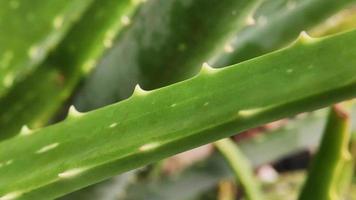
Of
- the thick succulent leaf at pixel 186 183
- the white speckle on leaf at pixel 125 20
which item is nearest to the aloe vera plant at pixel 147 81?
the white speckle on leaf at pixel 125 20

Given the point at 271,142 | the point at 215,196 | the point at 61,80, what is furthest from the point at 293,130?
the point at 61,80

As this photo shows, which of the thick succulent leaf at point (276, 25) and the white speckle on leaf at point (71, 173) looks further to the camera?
the thick succulent leaf at point (276, 25)

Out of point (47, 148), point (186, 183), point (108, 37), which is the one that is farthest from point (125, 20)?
point (186, 183)

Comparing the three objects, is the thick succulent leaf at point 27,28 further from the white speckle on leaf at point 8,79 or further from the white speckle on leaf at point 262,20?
the white speckle on leaf at point 262,20

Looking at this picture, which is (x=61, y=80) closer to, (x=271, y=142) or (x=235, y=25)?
(x=235, y=25)

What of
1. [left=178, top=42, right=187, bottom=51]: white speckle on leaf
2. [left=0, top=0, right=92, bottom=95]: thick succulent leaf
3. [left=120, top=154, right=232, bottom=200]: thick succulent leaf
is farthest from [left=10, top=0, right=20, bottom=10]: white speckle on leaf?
[left=120, top=154, right=232, bottom=200]: thick succulent leaf

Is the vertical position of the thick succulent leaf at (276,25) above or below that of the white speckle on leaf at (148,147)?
above
